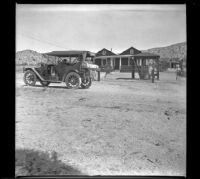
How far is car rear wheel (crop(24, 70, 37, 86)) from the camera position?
3.94 metres

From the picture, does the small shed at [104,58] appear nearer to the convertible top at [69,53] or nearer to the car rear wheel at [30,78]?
the convertible top at [69,53]

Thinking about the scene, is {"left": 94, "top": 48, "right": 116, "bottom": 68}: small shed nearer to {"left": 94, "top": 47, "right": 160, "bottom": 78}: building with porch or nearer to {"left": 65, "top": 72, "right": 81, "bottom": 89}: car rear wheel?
{"left": 94, "top": 47, "right": 160, "bottom": 78}: building with porch

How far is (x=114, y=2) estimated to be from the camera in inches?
135

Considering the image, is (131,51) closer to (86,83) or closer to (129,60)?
(129,60)

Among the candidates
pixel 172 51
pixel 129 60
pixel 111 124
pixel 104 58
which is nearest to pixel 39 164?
pixel 111 124

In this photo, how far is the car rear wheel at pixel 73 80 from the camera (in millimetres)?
4043

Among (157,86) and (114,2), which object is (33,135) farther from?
(114,2)

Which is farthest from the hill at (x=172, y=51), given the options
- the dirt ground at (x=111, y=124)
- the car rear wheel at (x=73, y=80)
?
the car rear wheel at (x=73, y=80)

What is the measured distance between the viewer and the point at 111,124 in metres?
3.69

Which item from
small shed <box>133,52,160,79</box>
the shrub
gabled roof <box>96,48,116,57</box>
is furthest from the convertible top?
the shrub

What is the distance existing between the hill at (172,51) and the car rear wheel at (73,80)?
4.82 feet
